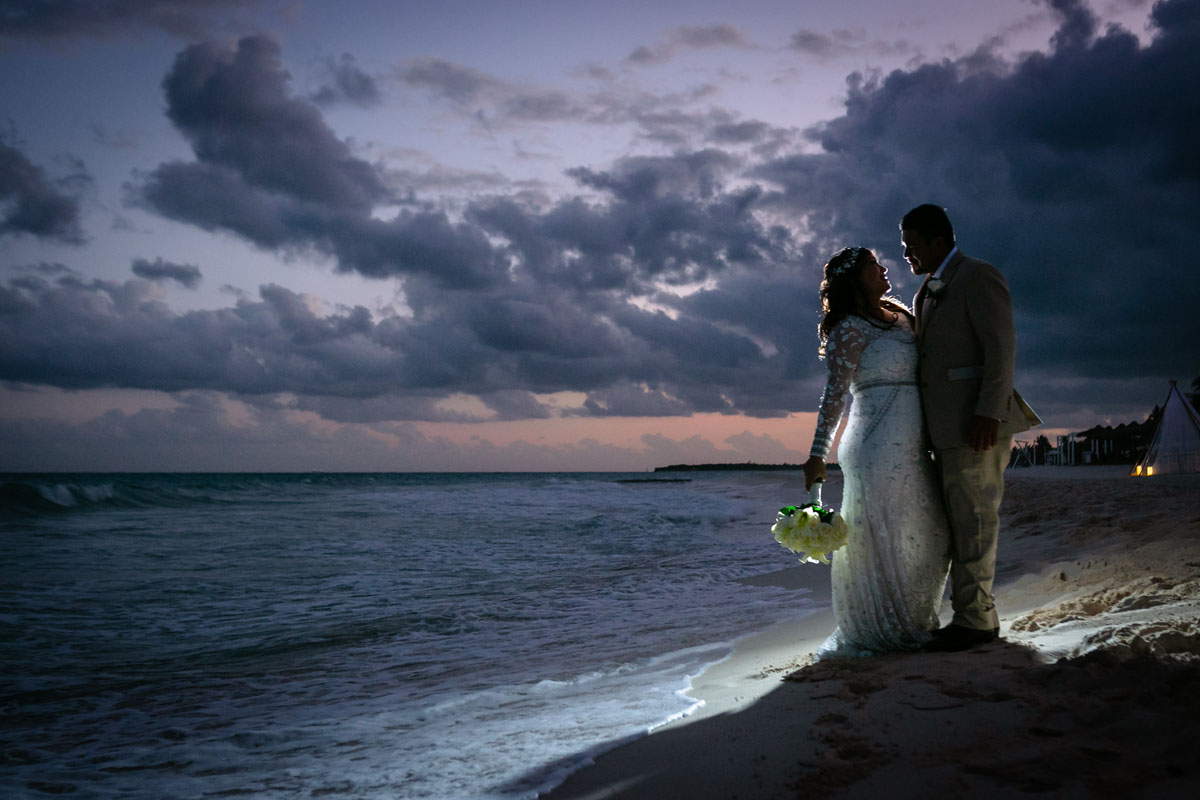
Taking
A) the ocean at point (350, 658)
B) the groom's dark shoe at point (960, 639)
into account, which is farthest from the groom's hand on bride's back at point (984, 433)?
the ocean at point (350, 658)

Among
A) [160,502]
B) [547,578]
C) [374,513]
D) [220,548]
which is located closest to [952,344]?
[547,578]

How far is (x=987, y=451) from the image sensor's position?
3463 millimetres

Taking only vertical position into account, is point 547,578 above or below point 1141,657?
below

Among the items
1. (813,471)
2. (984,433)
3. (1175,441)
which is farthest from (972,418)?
(1175,441)

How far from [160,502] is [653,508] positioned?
17164mm

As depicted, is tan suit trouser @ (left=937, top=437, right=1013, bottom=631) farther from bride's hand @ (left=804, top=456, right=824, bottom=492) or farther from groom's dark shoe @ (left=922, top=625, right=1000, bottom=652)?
bride's hand @ (left=804, top=456, right=824, bottom=492)

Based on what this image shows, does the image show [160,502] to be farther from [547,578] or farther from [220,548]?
[547,578]

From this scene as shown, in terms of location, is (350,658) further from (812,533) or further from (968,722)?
(968,722)

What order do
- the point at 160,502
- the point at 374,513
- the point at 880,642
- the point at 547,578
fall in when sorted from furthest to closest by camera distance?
the point at 160,502
the point at 374,513
the point at 547,578
the point at 880,642

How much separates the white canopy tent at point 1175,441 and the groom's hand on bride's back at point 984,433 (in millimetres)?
21844

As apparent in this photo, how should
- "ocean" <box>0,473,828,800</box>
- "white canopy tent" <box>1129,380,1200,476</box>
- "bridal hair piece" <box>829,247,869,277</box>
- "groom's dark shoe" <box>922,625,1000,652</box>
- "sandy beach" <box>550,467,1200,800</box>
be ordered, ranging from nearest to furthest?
"sandy beach" <box>550,467,1200,800</box>, "ocean" <box>0,473,828,800</box>, "groom's dark shoe" <box>922,625,1000,652</box>, "bridal hair piece" <box>829,247,869,277</box>, "white canopy tent" <box>1129,380,1200,476</box>

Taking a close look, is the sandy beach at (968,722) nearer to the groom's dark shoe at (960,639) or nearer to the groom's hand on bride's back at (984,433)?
the groom's dark shoe at (960,639)

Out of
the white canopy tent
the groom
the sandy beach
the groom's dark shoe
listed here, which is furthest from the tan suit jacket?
the white canopy tent

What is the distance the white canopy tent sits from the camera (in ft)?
66.5
